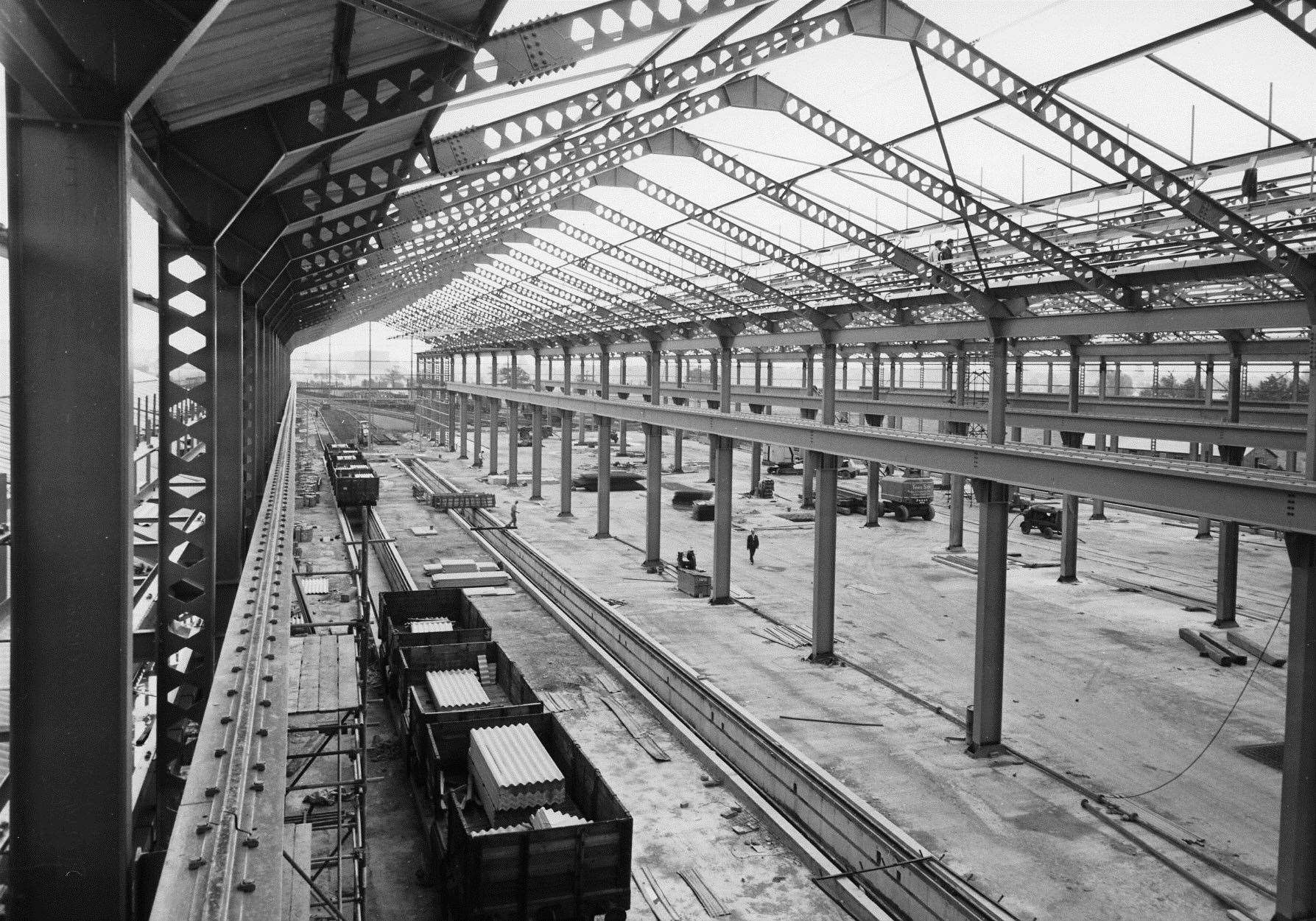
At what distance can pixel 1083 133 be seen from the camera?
11.4 m

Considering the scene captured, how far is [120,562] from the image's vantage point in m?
4.05

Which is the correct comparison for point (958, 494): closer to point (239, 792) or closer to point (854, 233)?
point (854, 233)

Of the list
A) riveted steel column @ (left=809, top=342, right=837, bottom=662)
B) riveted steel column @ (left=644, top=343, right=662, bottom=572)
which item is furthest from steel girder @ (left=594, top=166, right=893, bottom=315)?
riveted steel column @ (left=644, top=343, right=662, bottom=572)

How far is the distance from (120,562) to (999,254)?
15713mm

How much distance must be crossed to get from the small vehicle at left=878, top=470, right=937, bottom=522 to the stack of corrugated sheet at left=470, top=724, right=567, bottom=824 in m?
27.4

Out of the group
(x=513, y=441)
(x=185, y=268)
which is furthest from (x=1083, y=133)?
(x=513, y=441)

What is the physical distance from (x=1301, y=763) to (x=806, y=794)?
17.5ft

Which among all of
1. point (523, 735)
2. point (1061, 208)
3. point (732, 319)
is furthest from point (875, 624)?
point (523, 735)

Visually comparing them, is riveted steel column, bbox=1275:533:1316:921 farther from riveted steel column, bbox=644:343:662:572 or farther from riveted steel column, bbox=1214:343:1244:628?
riveted steel column, bbox=644:343:662:572

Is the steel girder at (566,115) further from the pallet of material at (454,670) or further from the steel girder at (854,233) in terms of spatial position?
the pallet of material at (454,670)

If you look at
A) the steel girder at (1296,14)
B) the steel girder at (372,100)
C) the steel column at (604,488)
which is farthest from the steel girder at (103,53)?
the steel column at (604,488)

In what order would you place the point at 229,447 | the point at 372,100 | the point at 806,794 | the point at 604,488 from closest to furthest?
the point at 372,100
the point at 229,447
the point at 806,794
the point at 604,488

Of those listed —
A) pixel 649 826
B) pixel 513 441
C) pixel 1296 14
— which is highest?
pixel 1296 14

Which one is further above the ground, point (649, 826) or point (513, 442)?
point (513, 442)
